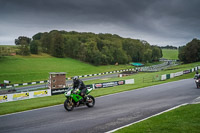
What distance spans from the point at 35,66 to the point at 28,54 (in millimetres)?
17127

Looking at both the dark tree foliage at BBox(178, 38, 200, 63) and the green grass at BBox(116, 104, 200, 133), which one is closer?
the green grass at BBox(116, 104, 200, 133)

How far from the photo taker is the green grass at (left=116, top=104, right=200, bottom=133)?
257 inches

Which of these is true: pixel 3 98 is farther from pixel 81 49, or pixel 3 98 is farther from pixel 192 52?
pixel 192 52

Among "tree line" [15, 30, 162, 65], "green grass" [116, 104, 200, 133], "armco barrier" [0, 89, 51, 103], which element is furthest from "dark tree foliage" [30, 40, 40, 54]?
"green grass" [116, 104, 200, 133]

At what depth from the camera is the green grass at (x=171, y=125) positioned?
652cm

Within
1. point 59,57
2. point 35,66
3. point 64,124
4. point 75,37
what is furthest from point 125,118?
point 75,37

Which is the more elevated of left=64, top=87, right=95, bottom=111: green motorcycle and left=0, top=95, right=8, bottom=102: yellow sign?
left=64, top=87, right=95, bottom=111: green motorcycle

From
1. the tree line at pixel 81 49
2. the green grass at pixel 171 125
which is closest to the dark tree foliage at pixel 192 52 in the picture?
the tree line at pixel 81 49

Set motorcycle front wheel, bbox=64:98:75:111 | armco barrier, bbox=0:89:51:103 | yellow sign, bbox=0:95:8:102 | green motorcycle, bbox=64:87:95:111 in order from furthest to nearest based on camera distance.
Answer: armco barrier, bbox=0:89:51:103 → yellow sign, bbox=0:95:8:102 → motorcycle front wheel, bbox=64:98:75:111 → green motorcycle, bbox=64:87:95:111

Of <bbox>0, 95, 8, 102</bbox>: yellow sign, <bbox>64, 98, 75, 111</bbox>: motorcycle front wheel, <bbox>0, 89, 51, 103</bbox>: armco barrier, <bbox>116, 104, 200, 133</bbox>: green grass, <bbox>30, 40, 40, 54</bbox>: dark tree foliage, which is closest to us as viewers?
<bbox>116, 104, 200, 133</bbox>: green grass

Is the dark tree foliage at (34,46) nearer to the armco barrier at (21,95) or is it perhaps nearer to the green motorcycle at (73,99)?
the armco barrier at (21,95)

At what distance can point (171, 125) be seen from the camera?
7.08 metres

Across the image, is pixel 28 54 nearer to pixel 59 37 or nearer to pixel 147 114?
pixel 59 37

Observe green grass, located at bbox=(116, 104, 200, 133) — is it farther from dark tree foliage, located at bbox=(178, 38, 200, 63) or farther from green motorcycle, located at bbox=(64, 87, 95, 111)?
dark tree foliage, located at bbox=(178, 38, 200, 63)
